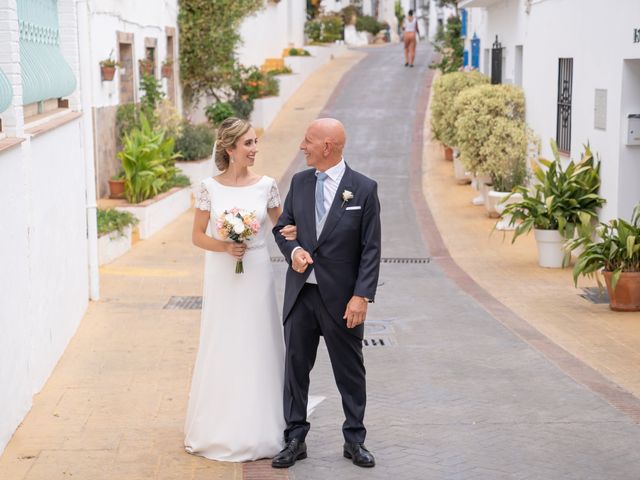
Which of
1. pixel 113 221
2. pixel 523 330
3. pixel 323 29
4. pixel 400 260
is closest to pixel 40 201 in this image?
pixel 523 330

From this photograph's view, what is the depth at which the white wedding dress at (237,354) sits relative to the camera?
20.6 feet

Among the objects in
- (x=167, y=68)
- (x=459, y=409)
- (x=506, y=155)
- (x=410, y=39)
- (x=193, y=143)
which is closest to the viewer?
(x=459, y=409)

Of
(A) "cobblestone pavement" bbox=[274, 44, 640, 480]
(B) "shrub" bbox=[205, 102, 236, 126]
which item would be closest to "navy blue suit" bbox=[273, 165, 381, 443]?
(A) "cobblestone pavement" bbox=[274, 44, 640, 480]

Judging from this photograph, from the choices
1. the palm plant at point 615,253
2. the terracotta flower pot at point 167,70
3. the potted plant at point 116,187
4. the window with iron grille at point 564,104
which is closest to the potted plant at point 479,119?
the window with iron grille at point 564,104

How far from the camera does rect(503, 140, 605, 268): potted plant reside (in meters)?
13.0

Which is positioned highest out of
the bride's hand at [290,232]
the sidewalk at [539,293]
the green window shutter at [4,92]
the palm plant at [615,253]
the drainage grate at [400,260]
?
the green window shutter at [4,92]

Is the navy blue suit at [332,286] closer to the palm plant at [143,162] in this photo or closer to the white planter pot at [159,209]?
the white planter pot at [159,209]

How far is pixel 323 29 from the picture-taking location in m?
43.0

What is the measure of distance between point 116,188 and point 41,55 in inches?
304

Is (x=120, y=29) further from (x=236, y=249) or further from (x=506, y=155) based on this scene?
(x=236, y=249)

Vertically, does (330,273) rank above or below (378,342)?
above

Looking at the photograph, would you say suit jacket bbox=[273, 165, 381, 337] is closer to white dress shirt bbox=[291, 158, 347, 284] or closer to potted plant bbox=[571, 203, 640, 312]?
white dress shirt bbox=[291, 158, 347, 284]

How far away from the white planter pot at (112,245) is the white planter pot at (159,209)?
2.70 ft

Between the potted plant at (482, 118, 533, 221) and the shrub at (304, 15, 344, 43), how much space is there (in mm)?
25958
